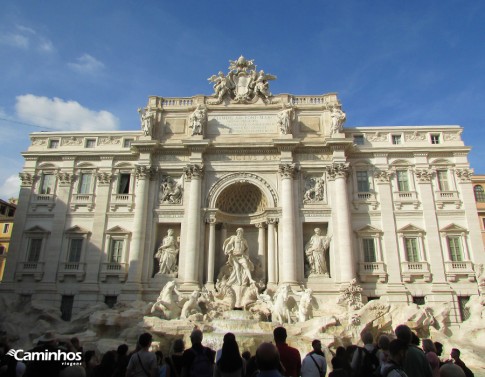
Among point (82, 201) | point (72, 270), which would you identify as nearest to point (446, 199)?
point (82, 201)

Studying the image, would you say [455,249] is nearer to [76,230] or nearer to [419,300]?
[419,300]

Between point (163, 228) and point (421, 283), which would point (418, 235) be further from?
point (163, 228)

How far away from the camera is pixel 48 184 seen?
29516 millimetres

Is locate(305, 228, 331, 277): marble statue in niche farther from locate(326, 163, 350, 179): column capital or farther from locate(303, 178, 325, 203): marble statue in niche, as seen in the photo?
locate(326, 163, 350, 179): column capital

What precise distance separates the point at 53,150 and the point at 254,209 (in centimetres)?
1559

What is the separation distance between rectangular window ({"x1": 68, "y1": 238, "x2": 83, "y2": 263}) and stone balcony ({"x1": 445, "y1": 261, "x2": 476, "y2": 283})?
24.1 metres

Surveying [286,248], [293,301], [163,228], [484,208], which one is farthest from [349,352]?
[484,208]

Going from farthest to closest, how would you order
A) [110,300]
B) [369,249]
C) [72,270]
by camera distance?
[72,270]
[369,249]
[110,300]

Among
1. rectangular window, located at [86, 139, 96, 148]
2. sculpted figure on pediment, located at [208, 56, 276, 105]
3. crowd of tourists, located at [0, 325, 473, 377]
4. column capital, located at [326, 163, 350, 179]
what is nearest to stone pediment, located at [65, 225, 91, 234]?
rectangular window, located at [86, 139, 96, 148]

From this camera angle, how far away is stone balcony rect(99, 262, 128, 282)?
2634 centimetres

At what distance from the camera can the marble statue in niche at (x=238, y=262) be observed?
80.0ft

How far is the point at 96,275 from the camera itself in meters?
26.6

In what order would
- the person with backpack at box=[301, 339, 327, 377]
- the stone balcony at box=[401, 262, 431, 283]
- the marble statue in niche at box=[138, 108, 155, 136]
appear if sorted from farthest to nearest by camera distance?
the marble statue in niche at box=[138, 108, 155, 136] < the stone balcony at box=[401, 262, 431, 283] < the person with backpack at box=[301, 339, 327, 377]

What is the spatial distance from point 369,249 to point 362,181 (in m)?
4.80
